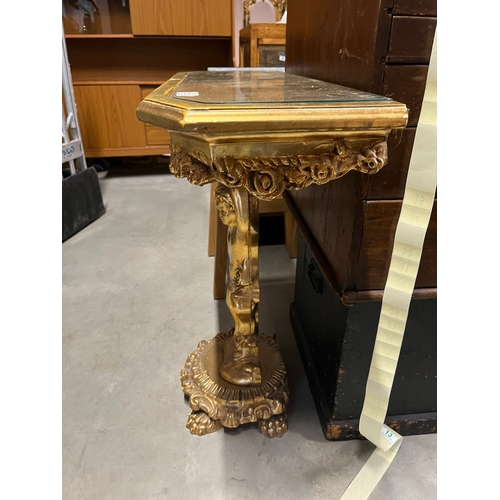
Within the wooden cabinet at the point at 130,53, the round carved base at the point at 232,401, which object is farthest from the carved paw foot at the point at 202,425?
the wooden cabinet at the point at 130,53

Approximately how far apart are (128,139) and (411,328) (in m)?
2.33

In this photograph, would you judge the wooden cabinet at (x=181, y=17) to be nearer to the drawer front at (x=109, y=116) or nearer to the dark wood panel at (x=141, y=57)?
the dark wood panel at (x=141, y=57)

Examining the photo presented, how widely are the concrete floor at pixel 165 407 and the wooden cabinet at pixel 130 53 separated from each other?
1.15 metres

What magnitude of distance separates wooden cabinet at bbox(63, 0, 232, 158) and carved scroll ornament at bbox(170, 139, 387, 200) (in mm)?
2167

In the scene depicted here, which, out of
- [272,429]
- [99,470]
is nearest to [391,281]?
[272,429]

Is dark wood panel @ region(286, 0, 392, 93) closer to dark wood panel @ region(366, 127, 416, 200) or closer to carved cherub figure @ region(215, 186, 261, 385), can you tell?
dark wood panel @ region(366, 127, 416, 200)

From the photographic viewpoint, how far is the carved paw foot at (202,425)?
875mm

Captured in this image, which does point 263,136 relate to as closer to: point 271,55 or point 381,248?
point 381,248

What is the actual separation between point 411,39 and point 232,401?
764mm

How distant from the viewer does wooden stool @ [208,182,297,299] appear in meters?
1.27

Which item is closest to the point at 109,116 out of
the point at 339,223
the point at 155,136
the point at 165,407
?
the point at 155,136

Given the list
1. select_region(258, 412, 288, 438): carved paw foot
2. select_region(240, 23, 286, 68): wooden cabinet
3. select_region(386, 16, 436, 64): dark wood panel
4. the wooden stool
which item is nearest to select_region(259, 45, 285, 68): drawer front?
select_region(240, 23, 286, 68): wooden cabinet

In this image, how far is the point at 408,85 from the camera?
588mm

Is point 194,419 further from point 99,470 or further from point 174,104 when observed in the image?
point 174,104
